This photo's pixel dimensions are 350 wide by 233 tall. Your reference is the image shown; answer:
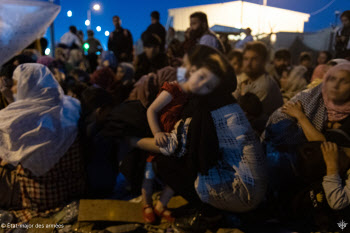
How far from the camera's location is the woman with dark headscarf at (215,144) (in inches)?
64.7

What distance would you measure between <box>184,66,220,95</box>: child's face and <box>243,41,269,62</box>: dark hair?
3.17ft

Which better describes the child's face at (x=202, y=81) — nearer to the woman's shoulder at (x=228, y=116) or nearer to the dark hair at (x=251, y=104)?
the woman's shoulder at (x=228, y=116)

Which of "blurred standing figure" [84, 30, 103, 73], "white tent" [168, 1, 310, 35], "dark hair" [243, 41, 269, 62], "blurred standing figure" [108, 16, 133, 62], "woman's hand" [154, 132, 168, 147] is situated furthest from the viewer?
"blurred standing figure" [84, 30, 103, 73]

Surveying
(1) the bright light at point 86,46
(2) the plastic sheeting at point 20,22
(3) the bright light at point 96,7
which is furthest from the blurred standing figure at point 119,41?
(2) the plastic sheeting at point 20,22

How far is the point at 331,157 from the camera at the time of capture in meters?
1.81

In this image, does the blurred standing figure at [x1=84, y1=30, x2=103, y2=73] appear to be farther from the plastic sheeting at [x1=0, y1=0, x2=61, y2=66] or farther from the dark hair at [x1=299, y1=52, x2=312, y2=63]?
the dark hair at [x1=299, y1=52, x2=312, y2=63]

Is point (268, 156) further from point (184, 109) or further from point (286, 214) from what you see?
point (184, 109)

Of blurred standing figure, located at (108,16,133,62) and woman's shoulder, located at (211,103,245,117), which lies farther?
blurred standing figure, located at (108,16,133,62)

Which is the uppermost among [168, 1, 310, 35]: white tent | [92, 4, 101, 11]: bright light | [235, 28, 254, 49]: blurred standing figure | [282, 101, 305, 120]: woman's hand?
[92, 4, 101, 11]: bright light

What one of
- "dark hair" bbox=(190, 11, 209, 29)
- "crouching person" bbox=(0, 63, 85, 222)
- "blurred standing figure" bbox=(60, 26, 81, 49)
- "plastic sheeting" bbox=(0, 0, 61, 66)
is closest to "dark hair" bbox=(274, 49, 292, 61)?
"dark hair" bbox=(190, 11, 209, 29)

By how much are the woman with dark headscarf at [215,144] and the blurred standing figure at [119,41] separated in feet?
15.7

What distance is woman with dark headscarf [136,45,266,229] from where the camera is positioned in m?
1.64

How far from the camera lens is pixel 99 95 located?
8.45 feet

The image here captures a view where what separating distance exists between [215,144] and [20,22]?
7.21 ft
